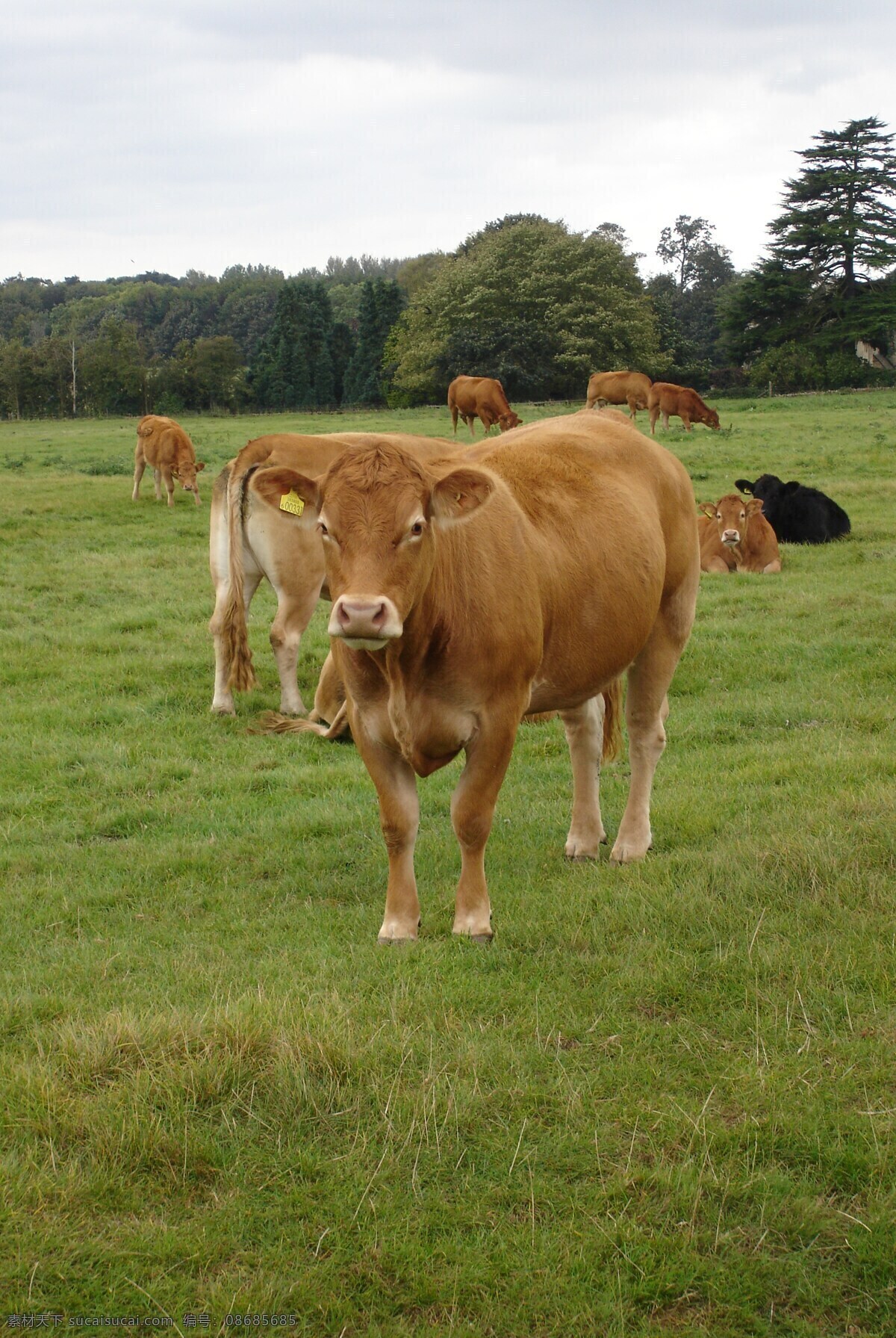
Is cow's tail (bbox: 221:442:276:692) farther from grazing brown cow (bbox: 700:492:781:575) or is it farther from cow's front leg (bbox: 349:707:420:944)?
grazing brown cow (bbox: 700:492:781:575)

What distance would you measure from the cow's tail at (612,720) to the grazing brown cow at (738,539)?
28.1 ft

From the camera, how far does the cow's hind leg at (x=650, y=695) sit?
237 inches

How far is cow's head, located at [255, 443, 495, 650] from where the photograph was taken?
394 centimetres

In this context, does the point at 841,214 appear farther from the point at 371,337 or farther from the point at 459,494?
the point at 459,494

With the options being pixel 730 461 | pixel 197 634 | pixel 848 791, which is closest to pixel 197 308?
pixel 730 461

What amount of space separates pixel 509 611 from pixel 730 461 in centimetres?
2013

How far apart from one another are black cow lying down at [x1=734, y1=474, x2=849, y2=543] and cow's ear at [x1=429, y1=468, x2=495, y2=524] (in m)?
12.6

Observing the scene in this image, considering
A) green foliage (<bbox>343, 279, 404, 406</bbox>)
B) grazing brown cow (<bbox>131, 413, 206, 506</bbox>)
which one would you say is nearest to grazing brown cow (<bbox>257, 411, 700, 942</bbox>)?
grazing brown cow (<bbox>131, 413, 206, 506</bbox>)

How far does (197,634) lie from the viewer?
12180 millimetres

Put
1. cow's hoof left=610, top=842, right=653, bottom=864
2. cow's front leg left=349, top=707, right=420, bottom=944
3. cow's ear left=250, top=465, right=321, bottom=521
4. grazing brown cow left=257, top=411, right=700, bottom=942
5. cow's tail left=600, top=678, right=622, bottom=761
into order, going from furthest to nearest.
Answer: cow's tail left=600, top=678, right=622, bottom=761
cow's hoof left=610, top=842, right=653, bottom=864
cow's front leg left=349, top=707, right=420, bottom=944
cow's ear left=250, top=465, right=321, bottom=521
grazing brown cow left=257, top=411, right=700, bottom=942

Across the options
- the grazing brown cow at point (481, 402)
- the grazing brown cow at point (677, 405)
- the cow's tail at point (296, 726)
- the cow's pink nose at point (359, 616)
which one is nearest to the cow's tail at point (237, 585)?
the cow's tail at point (296, 726)

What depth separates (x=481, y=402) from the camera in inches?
1350

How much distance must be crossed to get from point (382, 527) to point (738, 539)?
11.5 metres

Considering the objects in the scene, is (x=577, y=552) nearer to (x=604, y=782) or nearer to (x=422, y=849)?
(x=422, y=849)
